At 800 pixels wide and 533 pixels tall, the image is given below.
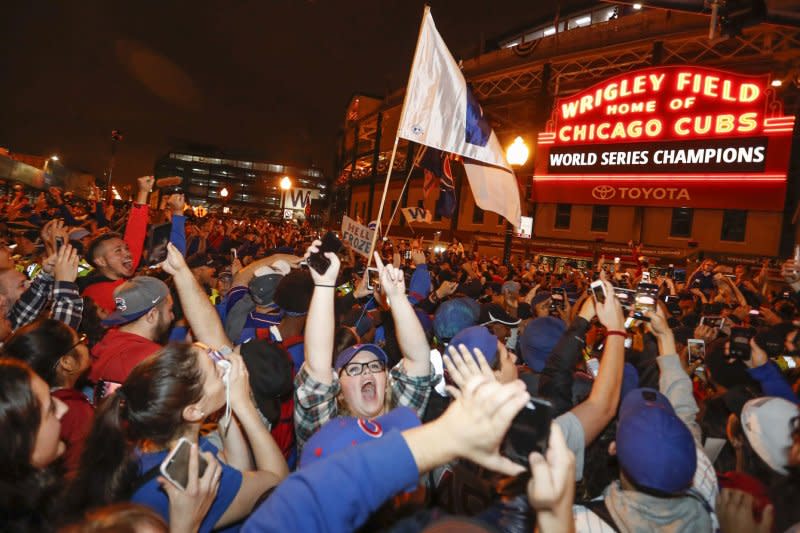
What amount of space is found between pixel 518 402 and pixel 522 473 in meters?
0.31

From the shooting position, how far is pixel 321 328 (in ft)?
7.40

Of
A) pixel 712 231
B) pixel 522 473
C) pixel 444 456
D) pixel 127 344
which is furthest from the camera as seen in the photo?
pixel 712 231

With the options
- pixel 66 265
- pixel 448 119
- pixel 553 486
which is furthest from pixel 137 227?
pixel 553 486

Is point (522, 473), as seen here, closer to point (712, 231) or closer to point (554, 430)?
point (554, 430)

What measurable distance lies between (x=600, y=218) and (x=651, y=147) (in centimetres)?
508

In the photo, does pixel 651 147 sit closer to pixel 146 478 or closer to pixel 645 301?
pixel 645 301

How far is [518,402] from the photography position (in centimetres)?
120

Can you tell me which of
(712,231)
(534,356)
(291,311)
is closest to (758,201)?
(712,231)

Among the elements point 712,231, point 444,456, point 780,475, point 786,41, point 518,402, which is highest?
point 786,41

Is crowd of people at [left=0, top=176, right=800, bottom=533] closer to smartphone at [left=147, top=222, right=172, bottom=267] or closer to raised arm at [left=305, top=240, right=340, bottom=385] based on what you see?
raised arm at [left=305, top=240, right=340, bottom=385]

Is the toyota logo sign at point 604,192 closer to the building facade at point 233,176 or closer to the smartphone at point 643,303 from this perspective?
the smartphone at point 643,303

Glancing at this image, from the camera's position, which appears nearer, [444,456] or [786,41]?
[444,456]

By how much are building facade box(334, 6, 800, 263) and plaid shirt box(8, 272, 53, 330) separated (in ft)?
58.7

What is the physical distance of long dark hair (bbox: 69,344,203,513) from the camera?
173 centimetres
